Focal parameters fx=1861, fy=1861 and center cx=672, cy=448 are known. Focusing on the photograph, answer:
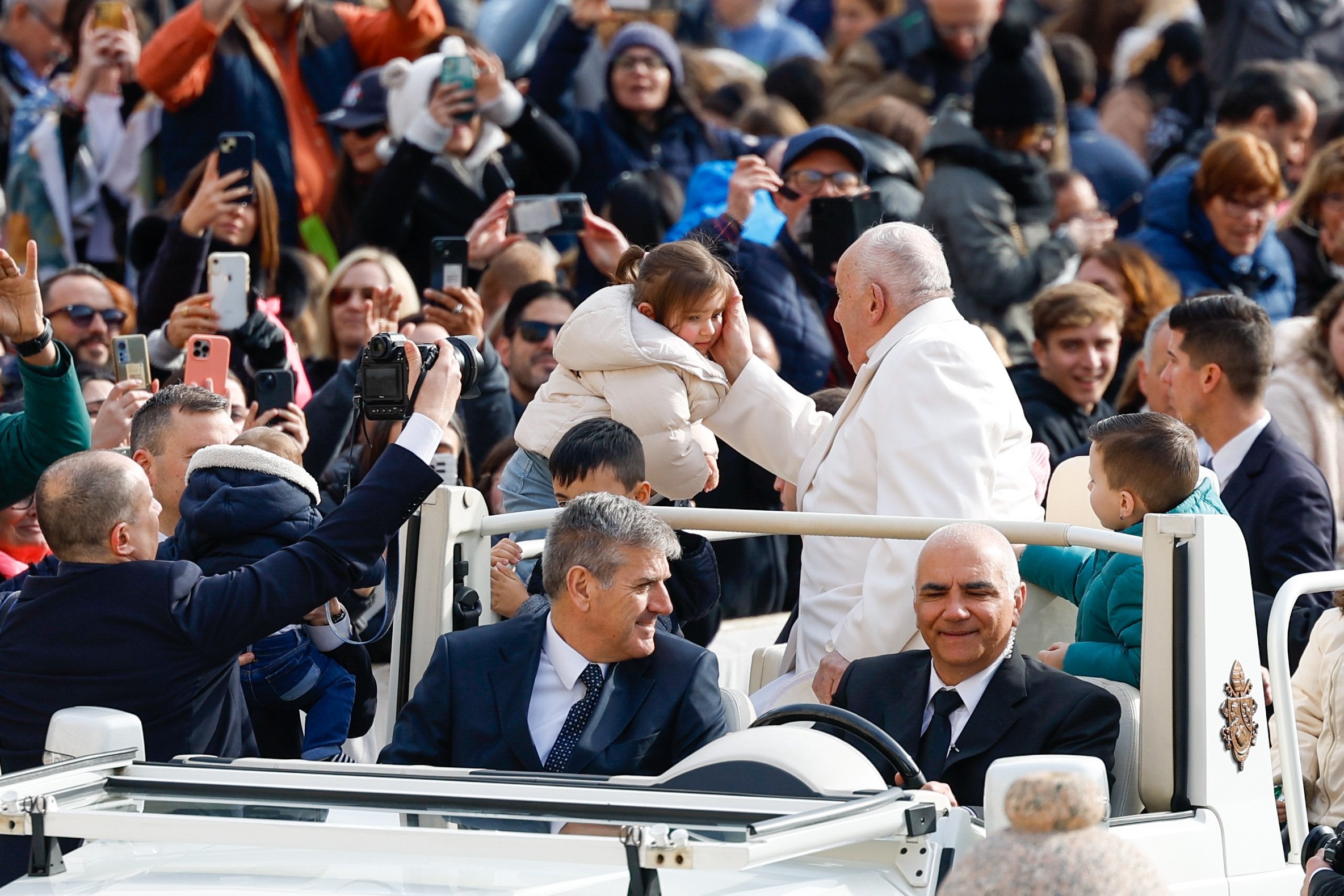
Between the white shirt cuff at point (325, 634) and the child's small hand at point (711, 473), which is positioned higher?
the child's small hand at point (711, 473)

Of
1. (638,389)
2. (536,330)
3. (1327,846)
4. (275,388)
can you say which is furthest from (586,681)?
(536,330)

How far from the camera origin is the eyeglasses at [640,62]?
30.7 feet

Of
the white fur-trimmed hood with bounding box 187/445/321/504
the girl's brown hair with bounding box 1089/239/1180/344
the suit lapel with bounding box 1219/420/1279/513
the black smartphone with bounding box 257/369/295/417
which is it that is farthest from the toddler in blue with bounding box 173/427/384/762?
the girl's brown hair with bounding box 1089/239/1180/344

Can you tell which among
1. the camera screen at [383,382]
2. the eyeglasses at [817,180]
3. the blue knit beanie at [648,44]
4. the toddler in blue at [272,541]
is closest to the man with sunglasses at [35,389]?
the toddler in blue at [272,541]

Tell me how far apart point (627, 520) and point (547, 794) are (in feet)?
3.55

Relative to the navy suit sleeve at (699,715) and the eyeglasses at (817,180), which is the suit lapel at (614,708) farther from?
the eyeglasses at (817,180)

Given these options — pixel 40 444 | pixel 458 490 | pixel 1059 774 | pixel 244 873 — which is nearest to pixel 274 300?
pixel 40 444

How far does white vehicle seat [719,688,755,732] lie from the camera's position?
4512 mm

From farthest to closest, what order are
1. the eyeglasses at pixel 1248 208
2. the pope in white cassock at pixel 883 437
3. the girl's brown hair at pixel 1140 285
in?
the eyeglasses at pixel 1248 208 < the girl's brown hair at pixel 1140 285 < the pope in white cassock at pixel 883 437

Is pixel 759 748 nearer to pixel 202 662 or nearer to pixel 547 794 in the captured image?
pixel 547 794

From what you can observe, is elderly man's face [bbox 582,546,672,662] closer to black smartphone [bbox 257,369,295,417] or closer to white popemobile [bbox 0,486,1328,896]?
white popemobile [bbox 0,486,1328,896]

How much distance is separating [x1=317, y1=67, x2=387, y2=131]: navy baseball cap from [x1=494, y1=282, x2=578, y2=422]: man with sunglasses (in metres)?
1.61

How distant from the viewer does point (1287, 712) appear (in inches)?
170

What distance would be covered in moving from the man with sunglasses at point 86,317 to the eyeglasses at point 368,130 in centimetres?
166
